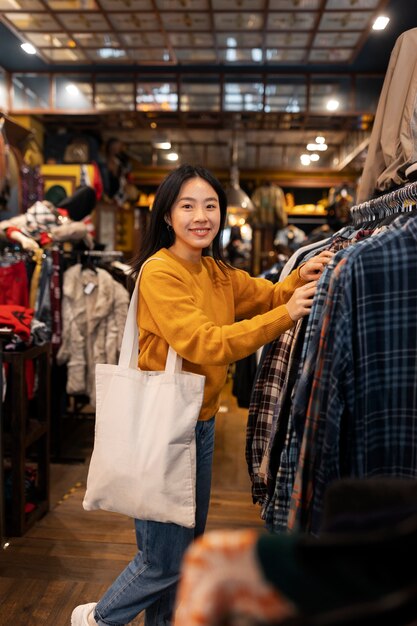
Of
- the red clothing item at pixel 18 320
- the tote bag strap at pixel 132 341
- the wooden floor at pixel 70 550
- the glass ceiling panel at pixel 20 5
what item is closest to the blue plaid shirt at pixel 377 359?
the tote bag strap at pixel 132 341

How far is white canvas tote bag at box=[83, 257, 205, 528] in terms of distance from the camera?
160 centimetres

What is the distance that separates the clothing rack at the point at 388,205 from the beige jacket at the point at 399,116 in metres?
0.13

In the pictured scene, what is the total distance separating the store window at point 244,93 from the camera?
20.5 feet

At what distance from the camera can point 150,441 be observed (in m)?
1.61

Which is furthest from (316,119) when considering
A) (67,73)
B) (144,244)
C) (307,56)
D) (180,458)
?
(180,458)

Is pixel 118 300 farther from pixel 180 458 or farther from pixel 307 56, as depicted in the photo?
pixel 307 56

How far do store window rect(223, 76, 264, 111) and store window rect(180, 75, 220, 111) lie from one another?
0.15m

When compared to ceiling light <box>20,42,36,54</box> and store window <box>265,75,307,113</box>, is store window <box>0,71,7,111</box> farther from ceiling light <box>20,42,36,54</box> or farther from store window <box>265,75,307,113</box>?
store window <box>265,75,307,113</box>

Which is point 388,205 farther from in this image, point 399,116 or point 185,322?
point 185,322

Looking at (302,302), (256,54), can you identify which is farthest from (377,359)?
(256,54)

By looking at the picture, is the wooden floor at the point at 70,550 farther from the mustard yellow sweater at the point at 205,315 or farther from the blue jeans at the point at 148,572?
the mustard yellow sweater at the point at 205,315

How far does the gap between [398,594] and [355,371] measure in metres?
0.72

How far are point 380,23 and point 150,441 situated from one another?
4.79m

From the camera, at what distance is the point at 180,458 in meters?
1.62
